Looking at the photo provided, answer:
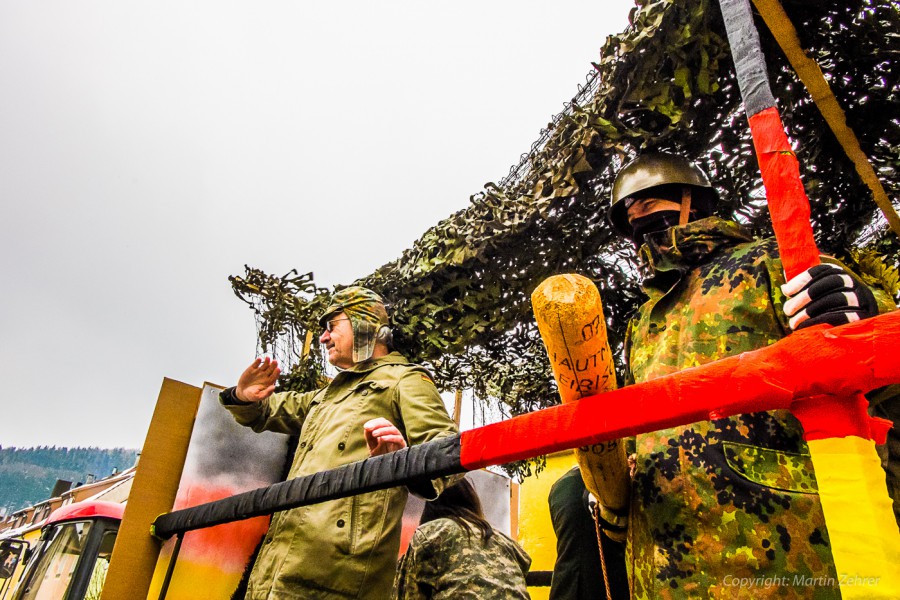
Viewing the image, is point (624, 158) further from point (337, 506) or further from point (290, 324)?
point (290, 324)

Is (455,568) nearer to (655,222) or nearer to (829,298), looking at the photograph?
(655,222)

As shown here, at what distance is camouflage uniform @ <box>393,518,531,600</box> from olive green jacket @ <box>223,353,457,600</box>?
0.36 ft

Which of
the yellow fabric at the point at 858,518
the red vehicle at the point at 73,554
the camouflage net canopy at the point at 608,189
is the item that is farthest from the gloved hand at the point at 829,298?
the red vehicle at the point at 73,554

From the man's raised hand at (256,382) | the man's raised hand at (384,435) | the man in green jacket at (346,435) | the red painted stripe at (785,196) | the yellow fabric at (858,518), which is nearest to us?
the yellow fabric at (858,518)

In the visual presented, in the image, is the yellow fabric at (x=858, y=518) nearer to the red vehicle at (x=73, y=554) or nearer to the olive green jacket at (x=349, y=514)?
the olive green jacket at (x=349, y=514)

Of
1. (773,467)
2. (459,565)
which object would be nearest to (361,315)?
(459,565)

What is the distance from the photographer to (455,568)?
8.82 ft

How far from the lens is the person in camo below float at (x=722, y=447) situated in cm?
154

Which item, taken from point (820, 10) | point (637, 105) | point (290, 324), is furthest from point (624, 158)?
point (290, 324)

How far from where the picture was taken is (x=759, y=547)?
159 centimetres

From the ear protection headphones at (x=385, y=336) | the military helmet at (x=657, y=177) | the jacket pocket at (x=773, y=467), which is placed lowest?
the jacket pocket at (x=773, y=467)

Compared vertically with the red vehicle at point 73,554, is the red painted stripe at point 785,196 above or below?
above

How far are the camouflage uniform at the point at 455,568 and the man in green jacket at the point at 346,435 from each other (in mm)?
115

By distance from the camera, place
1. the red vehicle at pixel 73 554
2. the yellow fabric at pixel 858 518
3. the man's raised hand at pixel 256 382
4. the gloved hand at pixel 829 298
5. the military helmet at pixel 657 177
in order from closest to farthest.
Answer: the yellow fabric at pixel 858 518, the gloved hand at pixel 829 298, the military helmet at pixel 657 177, the man's raised hand at pixel 256 382, the red vehicle at pixel 73 554
